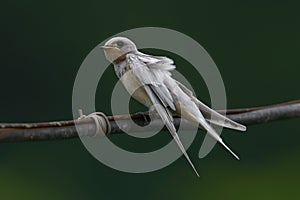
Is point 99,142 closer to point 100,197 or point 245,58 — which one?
point 100,197

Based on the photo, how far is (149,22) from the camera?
561 cm

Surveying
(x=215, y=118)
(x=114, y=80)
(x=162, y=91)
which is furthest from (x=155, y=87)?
(x=114, y=80)

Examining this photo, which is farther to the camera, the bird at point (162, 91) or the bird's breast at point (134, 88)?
the bird's breast at point (134, 88)

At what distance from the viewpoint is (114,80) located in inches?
192

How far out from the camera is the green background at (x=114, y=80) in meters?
5.12

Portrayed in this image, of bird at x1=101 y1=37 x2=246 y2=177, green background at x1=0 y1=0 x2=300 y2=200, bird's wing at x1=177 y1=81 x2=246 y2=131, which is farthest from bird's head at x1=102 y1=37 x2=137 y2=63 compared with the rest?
green background at x1=0 y1=0 x2=300 y2=200

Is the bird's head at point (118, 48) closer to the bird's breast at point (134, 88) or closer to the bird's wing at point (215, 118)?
the bird's breast at point (134, 88)

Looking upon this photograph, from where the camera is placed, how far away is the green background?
202 inches

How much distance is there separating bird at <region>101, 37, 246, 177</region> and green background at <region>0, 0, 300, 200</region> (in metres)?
1.75

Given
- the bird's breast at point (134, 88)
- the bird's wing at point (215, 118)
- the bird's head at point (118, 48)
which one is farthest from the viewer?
the bird's head at point (118, 48)

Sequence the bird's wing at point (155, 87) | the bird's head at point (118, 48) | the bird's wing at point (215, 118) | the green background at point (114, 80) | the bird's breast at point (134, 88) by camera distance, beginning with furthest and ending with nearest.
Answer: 1. the green background at point (114, 80)
2. the bird's head at point (118, 48)
3. the bird's breast at point (134, 88)
4. the bird's wing at point (155, 87)
5. the bird's wing at point (215, 118)

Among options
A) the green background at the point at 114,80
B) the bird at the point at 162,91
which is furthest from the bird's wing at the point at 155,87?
the green background at the point at 114,80

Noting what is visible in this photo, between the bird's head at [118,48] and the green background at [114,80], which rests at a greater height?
the bird's head at [118,48]

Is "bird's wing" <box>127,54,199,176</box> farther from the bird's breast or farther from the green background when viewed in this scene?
the green background
